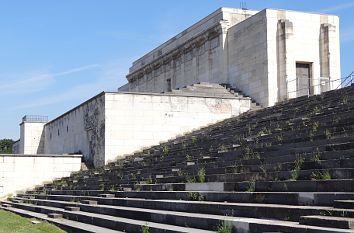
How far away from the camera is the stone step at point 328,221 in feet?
21.3

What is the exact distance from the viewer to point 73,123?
3203cm

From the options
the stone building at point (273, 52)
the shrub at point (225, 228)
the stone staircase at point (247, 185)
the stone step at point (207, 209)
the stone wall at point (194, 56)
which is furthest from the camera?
the stone wall at point (194, 56)

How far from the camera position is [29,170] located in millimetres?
27062

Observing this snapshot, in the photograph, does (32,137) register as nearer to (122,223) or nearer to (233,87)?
(233,87)

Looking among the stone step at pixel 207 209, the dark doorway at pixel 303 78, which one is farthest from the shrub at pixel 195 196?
the dark doorway at pixel 303 78

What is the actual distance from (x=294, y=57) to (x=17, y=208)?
14.4 m

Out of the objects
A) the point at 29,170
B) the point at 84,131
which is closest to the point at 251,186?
the point at 29,170

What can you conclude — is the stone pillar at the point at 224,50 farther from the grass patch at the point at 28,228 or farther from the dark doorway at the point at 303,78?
the grass patch at the point at 28,228

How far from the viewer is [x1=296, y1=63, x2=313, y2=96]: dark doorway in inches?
1051

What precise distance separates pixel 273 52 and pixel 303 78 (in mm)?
2085

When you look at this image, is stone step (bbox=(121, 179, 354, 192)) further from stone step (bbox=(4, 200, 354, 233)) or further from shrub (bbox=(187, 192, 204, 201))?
stone step (bbox=(4, 200, 354, 233))

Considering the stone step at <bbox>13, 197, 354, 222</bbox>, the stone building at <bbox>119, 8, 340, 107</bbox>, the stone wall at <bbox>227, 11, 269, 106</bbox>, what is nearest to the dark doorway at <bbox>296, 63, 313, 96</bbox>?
the stone building at <bbox>119, 8, 340, 107</bbox>

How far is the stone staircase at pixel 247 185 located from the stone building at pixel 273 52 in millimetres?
7158

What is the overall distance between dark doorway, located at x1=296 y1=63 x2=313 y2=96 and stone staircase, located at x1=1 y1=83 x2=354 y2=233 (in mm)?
Answer: 7404
